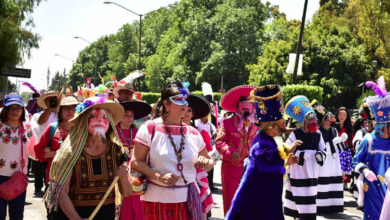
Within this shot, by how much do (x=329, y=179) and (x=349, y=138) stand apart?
2.96 m

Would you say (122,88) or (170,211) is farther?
(122,88)

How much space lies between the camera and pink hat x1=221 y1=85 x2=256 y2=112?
7.52m

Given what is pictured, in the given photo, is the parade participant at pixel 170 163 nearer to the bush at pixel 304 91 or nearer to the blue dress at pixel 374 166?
the blue dress at pixel 374 166

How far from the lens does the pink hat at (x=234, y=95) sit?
752 cm

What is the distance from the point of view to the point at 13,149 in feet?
A: 20.4

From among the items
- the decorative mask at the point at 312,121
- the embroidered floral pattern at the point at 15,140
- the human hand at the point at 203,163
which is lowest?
the embroidered floral pattern at the point at 15,140

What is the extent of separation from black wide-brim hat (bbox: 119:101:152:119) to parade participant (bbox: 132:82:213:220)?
6.82 ft

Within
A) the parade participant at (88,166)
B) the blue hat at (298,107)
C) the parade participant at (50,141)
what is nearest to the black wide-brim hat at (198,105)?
the parade participant at (50,141)

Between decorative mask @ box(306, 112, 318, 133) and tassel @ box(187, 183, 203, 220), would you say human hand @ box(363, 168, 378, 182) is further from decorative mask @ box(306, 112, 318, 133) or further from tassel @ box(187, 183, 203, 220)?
tassel @ box(187, 183, 203, 220)

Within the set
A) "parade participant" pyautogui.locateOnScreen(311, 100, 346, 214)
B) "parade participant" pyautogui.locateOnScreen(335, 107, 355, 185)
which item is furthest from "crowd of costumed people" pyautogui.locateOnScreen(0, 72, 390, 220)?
"parade participant" pyautogui.locateOnScreen(335, 107, 355, 185)

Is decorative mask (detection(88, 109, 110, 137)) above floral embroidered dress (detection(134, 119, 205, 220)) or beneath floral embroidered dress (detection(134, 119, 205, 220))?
above

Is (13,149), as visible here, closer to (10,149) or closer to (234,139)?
(10,149)

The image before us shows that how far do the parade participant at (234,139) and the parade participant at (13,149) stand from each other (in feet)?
8.88

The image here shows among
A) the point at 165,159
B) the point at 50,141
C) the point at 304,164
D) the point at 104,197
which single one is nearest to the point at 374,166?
the point at 304,164
